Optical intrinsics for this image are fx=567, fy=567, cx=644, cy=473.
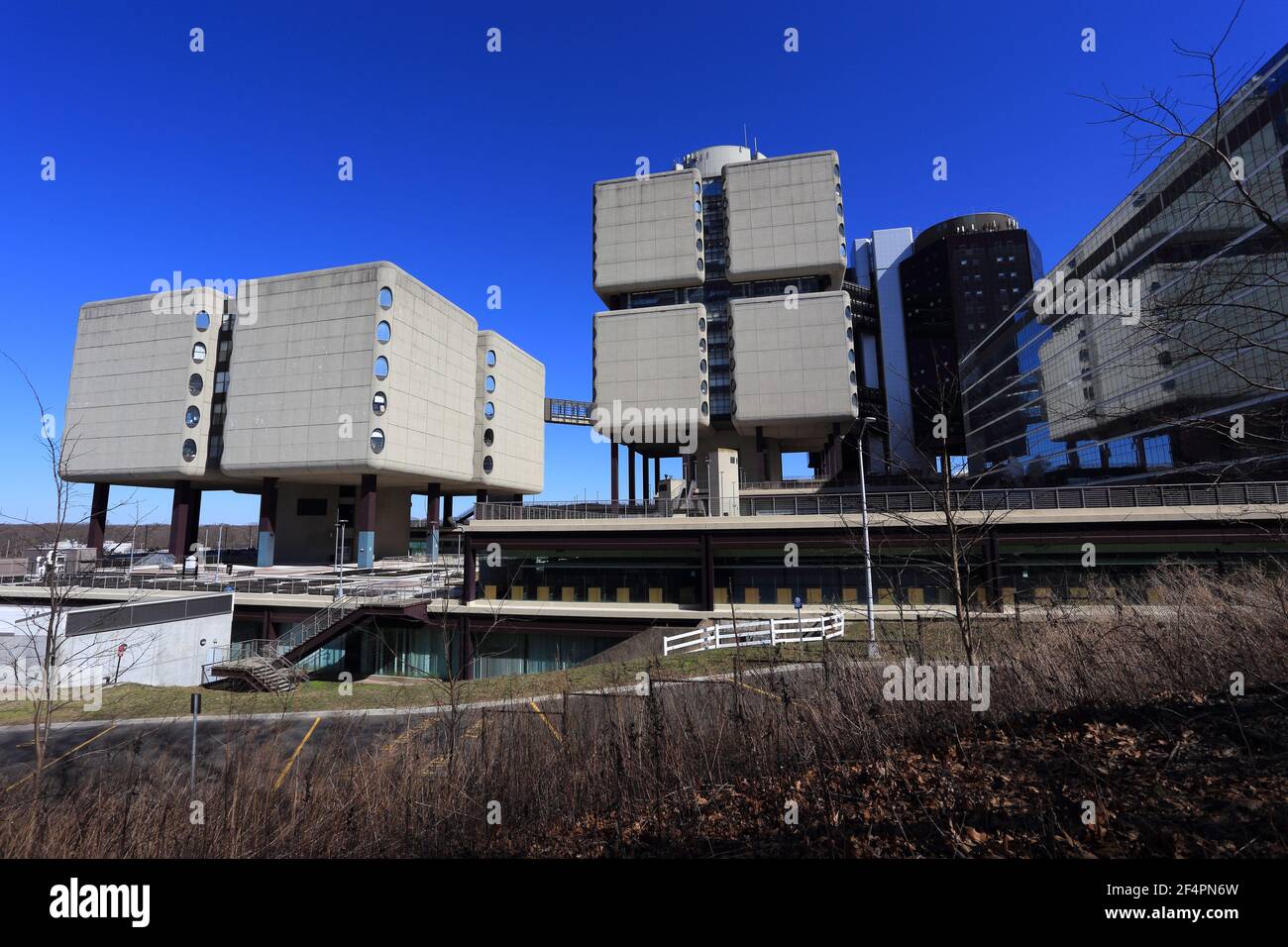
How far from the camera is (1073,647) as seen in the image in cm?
951

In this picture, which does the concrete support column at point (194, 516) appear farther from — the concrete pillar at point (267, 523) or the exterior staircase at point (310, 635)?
the exterior staircase at point (310, 635)

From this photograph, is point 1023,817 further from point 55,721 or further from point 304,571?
point 304,571

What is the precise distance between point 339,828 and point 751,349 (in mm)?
52850

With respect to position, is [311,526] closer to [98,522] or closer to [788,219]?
[98,522]

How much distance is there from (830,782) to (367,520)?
50610 mm

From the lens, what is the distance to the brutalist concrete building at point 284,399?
48.5 metres

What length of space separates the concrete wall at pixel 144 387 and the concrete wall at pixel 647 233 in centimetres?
3790

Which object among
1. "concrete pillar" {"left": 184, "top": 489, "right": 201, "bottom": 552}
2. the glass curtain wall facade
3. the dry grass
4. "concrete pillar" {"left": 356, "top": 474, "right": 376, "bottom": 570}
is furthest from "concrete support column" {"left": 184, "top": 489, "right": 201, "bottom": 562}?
the glass curtain wall facade

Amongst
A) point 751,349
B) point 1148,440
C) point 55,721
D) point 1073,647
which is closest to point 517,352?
point 751,349

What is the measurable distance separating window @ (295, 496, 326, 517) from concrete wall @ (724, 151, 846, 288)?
49.5 metres

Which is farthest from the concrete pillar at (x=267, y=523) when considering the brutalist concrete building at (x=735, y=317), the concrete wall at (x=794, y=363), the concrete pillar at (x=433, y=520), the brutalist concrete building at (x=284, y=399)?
the concrete wall at (x=794, y=363)

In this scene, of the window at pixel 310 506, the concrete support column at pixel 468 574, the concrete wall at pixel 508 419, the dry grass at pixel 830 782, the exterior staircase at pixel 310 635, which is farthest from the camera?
the concrete wall at pixel 508 419

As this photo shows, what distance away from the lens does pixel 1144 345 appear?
23.9 metres

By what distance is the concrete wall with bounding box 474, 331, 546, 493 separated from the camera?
64.5m
